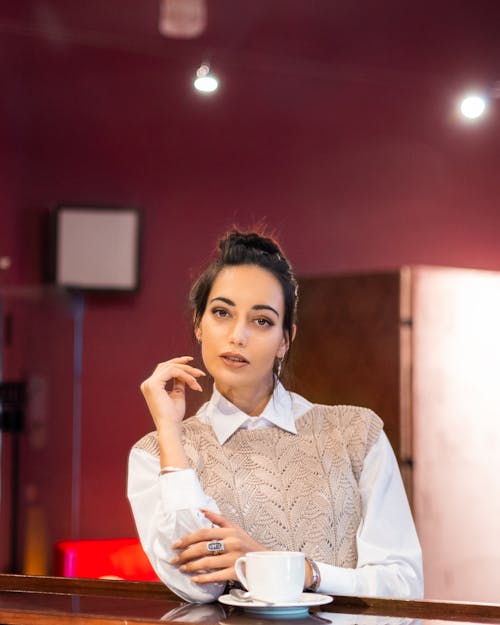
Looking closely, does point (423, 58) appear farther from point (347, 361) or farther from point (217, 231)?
point (347, 361)

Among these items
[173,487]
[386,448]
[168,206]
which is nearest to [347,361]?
[168,206]

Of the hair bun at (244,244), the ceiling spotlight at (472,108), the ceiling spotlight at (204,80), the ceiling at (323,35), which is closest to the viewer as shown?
the hair bun at (244,244)

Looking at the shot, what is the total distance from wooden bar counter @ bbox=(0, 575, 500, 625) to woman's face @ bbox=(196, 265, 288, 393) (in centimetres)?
38

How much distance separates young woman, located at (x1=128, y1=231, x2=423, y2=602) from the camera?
1584 millimetres

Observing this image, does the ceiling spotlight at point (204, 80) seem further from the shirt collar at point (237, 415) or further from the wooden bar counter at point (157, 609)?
the wooden bar counter at point (157, 609)

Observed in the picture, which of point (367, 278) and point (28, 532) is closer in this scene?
point (367, 278)

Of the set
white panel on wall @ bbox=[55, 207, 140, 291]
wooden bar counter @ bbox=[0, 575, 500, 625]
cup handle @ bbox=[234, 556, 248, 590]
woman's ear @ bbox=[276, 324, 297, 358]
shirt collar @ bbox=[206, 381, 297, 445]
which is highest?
white panel on wall @ bbox=[55, 207, 140, 291]

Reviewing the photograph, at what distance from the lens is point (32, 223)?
14.5 ft

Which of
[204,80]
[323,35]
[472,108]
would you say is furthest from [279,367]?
[323,35]

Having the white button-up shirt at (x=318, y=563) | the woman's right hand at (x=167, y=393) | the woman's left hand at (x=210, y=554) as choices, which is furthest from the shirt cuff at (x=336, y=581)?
the woman's right hand at (x=167, y=393)

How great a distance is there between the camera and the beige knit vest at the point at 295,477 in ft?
5.62

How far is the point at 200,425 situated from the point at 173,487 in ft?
0.87

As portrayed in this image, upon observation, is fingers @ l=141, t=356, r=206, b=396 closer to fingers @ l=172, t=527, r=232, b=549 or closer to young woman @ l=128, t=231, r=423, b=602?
young woman @ l=128, t=231, r=423, b=602

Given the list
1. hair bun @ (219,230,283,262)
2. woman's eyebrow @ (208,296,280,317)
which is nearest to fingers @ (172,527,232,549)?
woman's eyebrow @ (208,296,280,317)
